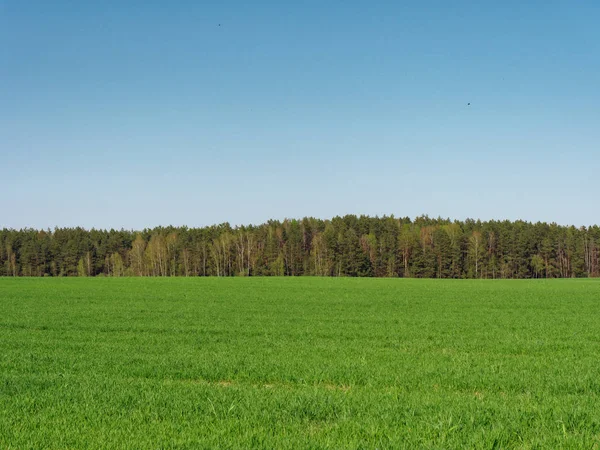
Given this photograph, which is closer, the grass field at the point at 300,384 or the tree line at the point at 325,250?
the grass field at the point at 300,384

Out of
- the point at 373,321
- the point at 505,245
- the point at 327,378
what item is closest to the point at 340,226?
the point at 505,245

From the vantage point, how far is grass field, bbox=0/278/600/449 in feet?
26.5

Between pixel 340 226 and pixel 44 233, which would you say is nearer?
pixel 340 226

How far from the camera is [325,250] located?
144 meters

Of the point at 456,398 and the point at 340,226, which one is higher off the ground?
the point at 340,226

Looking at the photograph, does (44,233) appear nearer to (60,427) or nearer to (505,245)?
(505,245)

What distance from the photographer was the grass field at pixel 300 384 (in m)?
8.06

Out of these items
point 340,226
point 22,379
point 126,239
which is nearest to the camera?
point 22,379

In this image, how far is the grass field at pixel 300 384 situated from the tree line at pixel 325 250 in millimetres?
112400

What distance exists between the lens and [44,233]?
184 m

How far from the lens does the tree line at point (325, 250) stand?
13712 centimetres

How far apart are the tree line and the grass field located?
112 metres

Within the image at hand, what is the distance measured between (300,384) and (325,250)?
132 metres

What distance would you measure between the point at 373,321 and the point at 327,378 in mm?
14228
